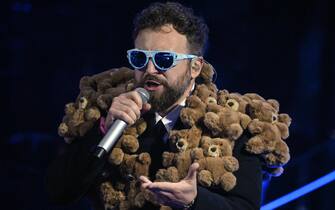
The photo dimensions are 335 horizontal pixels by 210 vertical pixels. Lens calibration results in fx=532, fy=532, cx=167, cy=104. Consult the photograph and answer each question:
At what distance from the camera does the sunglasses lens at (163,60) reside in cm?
180

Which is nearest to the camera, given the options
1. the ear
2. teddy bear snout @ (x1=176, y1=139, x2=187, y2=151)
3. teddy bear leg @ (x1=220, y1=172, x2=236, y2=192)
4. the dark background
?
teddy bear leg @ (x1=220, y1=172, x2=236, y2=192)

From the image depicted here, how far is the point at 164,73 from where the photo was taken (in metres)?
1.83

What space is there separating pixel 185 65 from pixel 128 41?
2.64m

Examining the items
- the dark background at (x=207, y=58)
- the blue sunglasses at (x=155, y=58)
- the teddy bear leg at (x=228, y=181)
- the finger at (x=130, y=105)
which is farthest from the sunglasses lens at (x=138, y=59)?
the dark background at (x=207, y=58)

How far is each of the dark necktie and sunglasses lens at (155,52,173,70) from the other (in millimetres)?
213

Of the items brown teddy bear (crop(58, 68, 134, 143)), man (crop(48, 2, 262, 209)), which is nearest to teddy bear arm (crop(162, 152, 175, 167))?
man (crop(48, 2, 262, 209))

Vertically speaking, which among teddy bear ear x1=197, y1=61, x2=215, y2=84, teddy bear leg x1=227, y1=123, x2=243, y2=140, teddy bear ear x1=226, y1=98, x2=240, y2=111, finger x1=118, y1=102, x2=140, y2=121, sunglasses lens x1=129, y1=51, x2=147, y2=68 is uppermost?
sunglasses lens x1=129, y1=51, x2=147, y2=68

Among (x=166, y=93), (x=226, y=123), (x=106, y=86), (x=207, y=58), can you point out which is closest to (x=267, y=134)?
(x=226, y=123)

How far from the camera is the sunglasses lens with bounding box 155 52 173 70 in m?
1.80

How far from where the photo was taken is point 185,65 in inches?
75.3

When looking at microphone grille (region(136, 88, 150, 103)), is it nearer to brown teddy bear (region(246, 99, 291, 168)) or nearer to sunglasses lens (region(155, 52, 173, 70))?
sunglasses lens (region(155, 52, 173, 70))

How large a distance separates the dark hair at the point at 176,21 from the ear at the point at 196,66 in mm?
26

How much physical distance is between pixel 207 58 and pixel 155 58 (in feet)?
8.60

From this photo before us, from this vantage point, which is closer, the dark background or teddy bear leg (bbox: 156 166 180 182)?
teddy bear leg (bbox: 156 166 180 182)
